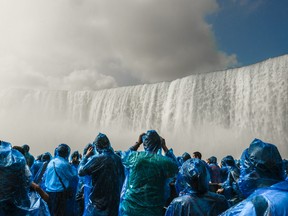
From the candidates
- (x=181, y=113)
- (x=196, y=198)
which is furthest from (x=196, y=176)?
(x=181, y=113)

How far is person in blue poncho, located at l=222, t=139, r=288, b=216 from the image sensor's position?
1.28 m

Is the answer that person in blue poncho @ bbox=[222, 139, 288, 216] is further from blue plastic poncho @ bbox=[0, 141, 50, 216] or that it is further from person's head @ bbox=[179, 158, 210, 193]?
blue plastic poncho @ bbox=[0, 141, 50, 216]

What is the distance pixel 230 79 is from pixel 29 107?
923 inches

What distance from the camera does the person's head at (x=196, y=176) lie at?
2006 millimetres

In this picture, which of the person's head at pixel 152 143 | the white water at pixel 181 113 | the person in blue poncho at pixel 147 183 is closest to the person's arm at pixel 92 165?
the person in blue poncho at pixel 147 183

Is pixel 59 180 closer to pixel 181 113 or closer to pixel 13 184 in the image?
pixel 13 184

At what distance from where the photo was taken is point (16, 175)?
247 cm

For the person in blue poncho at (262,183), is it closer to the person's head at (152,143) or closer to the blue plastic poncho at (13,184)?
the blue plastic poncho at (13,184)

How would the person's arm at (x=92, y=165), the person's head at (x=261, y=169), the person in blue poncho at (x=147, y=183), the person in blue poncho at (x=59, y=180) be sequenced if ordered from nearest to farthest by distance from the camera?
the person's head at (x=261, y=169) < the person in blue poncho at (x=147, y=183) < the person's arm at (x=92, y=165) < the person in blue poncho at (x=59, y=180)

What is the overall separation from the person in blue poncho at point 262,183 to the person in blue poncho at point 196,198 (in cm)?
45

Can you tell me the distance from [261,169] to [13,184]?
187cm

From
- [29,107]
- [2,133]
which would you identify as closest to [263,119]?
[29,107]

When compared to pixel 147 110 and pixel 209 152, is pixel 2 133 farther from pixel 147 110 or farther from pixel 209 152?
pixel 209 152

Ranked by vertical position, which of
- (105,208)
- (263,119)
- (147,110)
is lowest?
(105,208)
